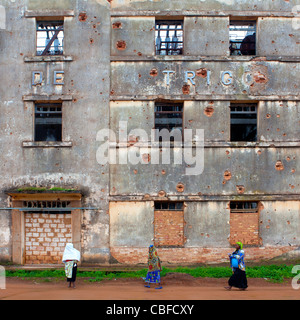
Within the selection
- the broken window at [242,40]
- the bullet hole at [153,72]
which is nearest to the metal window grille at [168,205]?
the bullet hole at [153,72]

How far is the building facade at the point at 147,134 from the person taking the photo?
12.4m

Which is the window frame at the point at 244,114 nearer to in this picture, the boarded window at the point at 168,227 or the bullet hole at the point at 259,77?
the bullet hole at the point at 259,77

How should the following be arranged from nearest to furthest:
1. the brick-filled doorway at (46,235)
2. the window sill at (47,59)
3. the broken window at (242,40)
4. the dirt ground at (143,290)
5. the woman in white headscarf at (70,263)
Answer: the dirt ground at (143,290), the woman in white headscarf at (70,263), the brick-filled doorway at (46,235), the window sill at (47,59), the broken window at (242,40)

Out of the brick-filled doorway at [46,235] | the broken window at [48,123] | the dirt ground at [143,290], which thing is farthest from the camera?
the broken window at [48,123]

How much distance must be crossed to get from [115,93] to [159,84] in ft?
5.39

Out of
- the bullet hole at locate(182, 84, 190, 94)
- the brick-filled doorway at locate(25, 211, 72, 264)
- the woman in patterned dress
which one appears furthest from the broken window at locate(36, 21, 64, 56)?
the woman in patterned dress

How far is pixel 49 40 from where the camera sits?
43.1 feet

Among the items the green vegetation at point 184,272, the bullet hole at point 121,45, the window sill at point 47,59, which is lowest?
the green vegetation at point 184,272

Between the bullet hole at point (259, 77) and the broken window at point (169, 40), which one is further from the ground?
the broken window at point (169, 40)

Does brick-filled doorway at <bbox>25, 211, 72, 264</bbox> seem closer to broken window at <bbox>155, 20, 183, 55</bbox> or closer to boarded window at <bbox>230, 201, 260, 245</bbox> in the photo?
boarded window at <bbox>230, 201, 260, 245</bbox>

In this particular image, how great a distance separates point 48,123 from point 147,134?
373cm

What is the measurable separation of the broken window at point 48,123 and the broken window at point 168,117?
12.0 feet

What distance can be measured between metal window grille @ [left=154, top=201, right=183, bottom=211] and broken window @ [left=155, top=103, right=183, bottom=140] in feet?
7.97

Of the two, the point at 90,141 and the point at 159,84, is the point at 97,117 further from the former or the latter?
the point at 159,84
